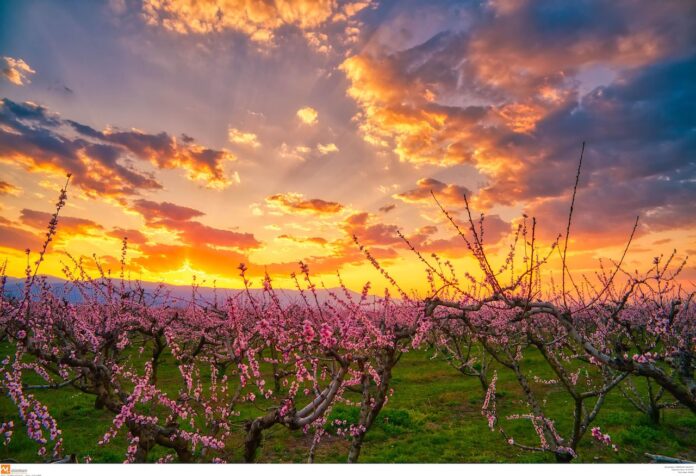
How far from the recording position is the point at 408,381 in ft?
57.0

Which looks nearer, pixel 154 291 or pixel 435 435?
pixel 435 435

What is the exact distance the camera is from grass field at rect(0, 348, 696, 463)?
27.6 feet

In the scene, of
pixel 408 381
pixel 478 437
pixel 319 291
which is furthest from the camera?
pixel 408 381

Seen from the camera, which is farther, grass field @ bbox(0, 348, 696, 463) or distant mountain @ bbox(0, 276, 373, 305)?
grass field @ bbox(0, 348, 696, 463)

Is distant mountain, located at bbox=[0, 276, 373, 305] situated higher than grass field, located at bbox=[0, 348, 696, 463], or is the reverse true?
distant mountain, located at bbox=[0, 276, 373, 305]

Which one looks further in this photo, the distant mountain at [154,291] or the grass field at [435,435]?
the grass field at [435,435]

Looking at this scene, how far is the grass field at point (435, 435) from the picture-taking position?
842cm

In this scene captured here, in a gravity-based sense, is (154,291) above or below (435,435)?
above

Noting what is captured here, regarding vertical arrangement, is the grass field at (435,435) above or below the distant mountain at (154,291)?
below

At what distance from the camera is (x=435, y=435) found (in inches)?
386
